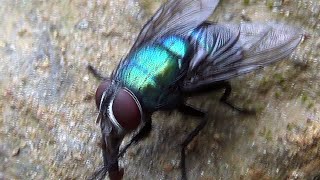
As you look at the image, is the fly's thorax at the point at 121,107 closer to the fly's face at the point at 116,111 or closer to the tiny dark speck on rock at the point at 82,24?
the fly's face at the point at 116,111

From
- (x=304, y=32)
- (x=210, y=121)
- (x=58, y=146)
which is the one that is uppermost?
(x=304, y=32)

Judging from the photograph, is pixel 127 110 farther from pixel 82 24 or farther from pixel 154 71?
pixel 82 24

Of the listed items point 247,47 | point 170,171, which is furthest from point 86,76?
point 247,47

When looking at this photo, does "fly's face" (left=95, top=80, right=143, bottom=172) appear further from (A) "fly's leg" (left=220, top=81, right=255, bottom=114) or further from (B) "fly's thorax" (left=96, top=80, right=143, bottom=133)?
(A) "fly's leg" (left=220, top=81, right=255, bottom=114)

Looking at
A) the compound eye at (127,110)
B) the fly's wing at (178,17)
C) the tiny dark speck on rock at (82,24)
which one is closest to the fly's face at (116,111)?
the compound eye at (127,110)

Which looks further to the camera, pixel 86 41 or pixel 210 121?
pixel 86 41

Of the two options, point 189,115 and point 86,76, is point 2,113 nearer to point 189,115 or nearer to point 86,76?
point 86,76
